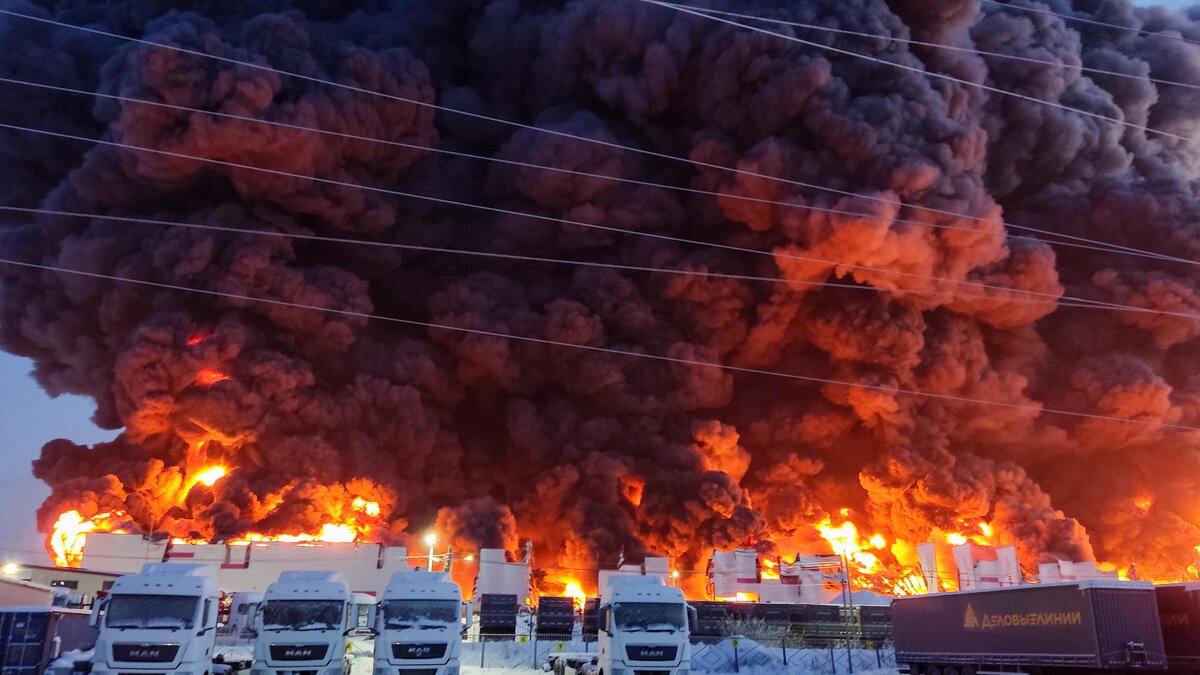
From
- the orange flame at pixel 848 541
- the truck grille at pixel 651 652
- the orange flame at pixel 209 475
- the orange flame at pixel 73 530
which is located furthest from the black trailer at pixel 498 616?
the orange flame at pixel 848 541

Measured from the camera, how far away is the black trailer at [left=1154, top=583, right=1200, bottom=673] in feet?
63.5

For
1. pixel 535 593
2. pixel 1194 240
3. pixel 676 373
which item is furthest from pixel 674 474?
pixel 1194 240

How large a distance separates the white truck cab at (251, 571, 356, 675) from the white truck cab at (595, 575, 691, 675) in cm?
690

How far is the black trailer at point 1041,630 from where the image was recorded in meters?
18.9

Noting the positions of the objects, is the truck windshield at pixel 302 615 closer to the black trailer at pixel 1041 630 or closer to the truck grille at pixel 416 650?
the truck grille at pixel 416 650

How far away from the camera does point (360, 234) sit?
63.8 meters

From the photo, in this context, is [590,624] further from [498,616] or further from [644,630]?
[644,630]

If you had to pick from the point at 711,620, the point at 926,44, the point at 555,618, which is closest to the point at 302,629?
the point at 555,618

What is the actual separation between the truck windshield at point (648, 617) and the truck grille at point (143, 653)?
1071 cm

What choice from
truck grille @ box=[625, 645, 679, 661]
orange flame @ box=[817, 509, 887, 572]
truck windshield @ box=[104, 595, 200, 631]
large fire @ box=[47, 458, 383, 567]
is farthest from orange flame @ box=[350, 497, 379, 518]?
truck grille @ box=[625, 645, 679, 661]

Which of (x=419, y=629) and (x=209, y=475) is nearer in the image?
(x=419, y=629)

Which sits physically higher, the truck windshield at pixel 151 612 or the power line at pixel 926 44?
the power line at pixel 926 44

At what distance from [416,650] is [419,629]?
0.50m

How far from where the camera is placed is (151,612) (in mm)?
20891
